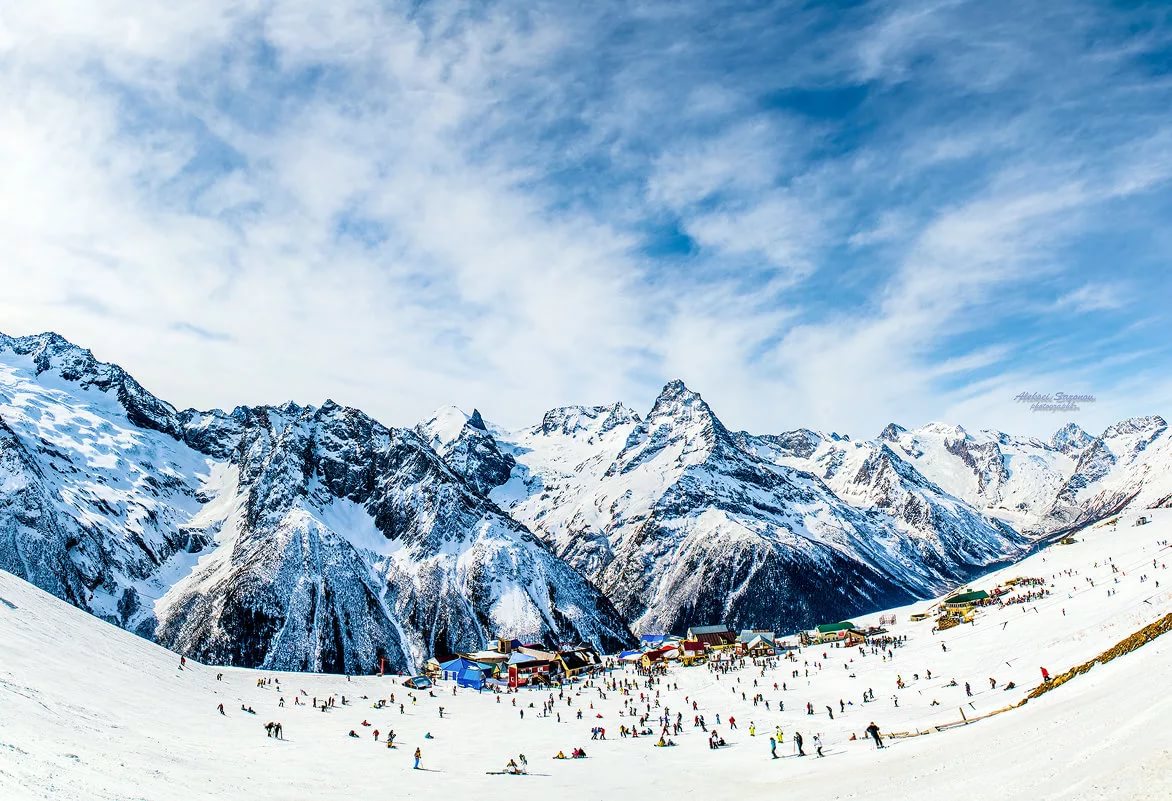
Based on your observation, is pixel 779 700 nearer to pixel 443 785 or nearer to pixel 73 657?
pixel 443 785

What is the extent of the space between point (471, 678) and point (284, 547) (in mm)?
68323

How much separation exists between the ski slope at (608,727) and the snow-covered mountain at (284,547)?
174 ft

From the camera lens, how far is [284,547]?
13675 centimetres

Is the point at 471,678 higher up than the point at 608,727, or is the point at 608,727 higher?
the point at 471,678

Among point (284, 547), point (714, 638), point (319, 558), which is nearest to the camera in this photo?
point (714, 638)

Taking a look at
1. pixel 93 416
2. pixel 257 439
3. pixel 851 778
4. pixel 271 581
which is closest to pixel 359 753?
pixel 851 778

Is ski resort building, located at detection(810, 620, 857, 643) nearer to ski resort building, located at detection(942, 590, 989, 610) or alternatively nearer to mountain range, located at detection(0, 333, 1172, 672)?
ski resort building, located at detection(942, 590, 989, 610)

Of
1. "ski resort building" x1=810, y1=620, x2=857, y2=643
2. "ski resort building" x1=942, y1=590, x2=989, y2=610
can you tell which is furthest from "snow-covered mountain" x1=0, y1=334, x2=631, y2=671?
"ski resort building" x1=942, y1=590, x2=989, y2=610

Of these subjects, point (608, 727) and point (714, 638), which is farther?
point (714, 638)

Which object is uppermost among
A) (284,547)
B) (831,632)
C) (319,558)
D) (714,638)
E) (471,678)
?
(284,547)

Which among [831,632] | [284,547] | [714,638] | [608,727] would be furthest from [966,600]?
[284,547]

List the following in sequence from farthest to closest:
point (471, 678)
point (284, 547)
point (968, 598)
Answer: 1. point (284, 547)
2. point (968, 598)
3. point (471, 678)

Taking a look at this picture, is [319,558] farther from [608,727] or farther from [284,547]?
[608,727]

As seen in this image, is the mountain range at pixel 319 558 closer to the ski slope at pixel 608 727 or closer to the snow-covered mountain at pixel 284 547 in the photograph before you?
the snow-covered mountain at pixel 284 547
